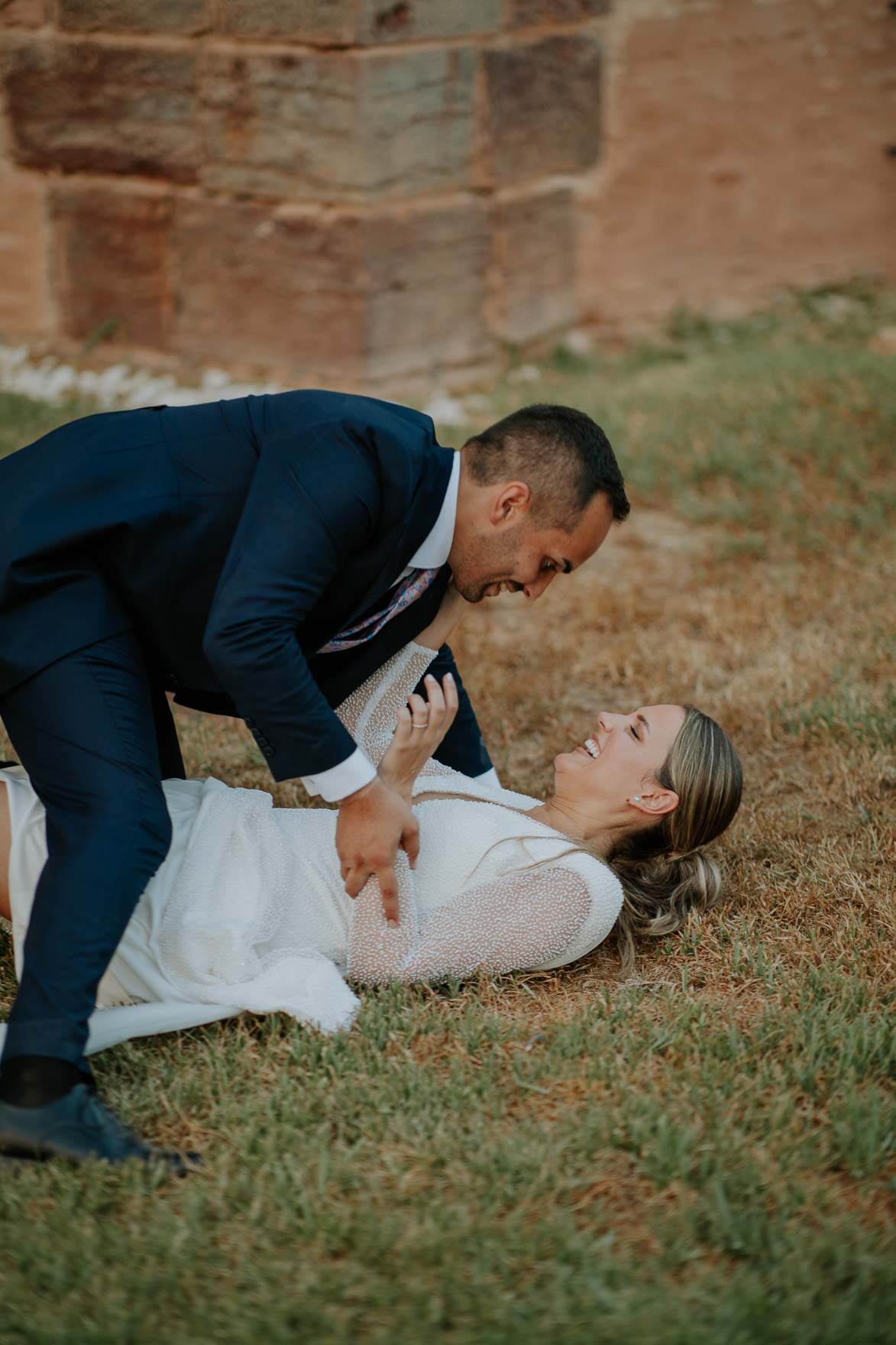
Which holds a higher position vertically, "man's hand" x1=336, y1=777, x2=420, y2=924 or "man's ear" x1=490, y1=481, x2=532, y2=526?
"man's ear" x1=490, y1=481, x2=532, y2=526

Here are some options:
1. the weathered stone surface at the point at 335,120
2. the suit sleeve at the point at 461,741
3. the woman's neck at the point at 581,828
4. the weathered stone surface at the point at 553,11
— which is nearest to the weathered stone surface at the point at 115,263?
the weathered stone surface at the point at 335,120

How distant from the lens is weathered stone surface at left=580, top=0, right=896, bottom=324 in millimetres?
7238

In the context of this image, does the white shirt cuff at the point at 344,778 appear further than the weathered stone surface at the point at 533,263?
No

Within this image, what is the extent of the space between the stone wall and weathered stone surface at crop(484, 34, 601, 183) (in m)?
0.01

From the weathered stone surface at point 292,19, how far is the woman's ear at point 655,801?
413 cm

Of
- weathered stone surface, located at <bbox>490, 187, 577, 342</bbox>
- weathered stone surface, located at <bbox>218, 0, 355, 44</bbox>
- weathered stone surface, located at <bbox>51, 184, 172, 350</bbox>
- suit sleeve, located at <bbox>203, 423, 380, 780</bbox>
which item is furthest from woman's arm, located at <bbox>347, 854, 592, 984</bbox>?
weathered stone surface, located at <bbox>490, 187, 577, 342</bbox>

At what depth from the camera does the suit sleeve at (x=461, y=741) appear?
128 inches

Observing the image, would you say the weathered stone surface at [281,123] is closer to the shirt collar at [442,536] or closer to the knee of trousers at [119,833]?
the shirt collar at [442,536]

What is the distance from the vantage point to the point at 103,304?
21.8 feet

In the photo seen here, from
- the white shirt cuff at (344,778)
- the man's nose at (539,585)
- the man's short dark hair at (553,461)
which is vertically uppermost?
the man's short dark hair at (553,461)

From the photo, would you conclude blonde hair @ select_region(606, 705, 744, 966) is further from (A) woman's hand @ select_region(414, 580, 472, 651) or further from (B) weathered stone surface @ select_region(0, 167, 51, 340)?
(B) weathered stone surface @ select_region(0, 167, 51, 340)

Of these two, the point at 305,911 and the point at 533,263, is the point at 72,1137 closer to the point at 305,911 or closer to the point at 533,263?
the point at 305,911

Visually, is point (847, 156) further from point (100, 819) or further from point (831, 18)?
point (100, 819)

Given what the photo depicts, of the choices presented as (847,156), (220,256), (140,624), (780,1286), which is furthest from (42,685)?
(847,156)
